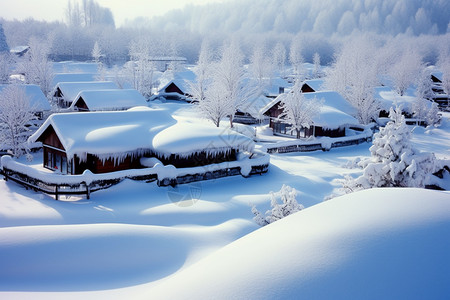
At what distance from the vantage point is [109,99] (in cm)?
4131

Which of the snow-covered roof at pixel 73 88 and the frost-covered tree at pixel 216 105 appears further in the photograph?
the snow-covered roof at pixel 73 88

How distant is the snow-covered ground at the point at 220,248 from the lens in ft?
19.1

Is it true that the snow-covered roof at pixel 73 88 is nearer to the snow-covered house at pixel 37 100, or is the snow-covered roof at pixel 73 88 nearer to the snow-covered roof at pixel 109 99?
the snow-covered roof at pixel 109 99

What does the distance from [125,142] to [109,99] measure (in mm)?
21093

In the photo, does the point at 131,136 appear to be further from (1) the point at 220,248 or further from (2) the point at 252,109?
(2) the point at 252,109

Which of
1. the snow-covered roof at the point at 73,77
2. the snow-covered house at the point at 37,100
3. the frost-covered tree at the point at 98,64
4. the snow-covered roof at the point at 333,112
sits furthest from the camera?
the frost-covered tree at the point at 98,64

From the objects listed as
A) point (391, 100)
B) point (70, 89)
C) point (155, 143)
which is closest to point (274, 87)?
point (391, 100)

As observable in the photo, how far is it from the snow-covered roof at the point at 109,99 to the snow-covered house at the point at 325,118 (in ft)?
44.9

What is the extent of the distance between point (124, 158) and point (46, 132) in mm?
6037

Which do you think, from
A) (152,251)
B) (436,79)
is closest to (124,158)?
(152,251)

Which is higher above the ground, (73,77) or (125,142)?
(73,77)

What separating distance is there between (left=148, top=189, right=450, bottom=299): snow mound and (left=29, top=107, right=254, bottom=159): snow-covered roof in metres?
14.8

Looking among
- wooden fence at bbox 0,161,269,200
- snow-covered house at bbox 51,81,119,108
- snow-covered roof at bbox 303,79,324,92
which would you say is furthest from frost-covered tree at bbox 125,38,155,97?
wooden fence at bbox 0,161,269,200

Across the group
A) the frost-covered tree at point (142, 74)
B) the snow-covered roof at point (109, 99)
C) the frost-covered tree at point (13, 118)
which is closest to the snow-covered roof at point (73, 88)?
the snow-covered roof at point (109, 99)
